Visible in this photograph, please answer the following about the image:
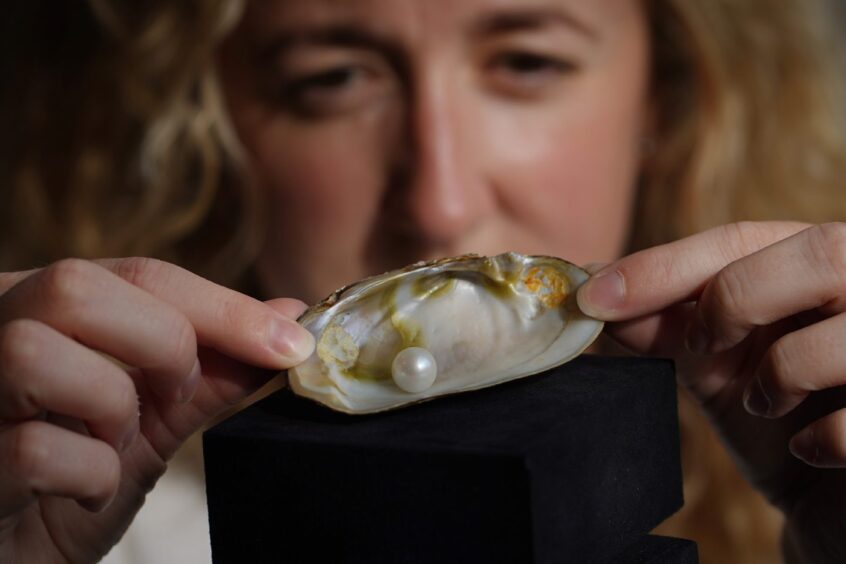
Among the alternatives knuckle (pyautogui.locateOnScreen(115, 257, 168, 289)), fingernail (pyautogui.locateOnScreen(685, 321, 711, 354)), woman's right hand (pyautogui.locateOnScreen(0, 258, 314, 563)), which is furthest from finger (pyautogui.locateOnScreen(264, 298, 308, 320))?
fingernail (pyautogui.locateOnScreen(685, 321, 711, 354))

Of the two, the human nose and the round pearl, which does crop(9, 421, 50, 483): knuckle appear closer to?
the round pearl

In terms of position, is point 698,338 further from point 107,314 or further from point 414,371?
point 107,314

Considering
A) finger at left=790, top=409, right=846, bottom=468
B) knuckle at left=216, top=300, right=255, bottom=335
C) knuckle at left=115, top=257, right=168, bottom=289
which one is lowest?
finger at left=790, top=409, right=846, bottom=468

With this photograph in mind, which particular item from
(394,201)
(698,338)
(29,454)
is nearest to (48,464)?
(29,454)

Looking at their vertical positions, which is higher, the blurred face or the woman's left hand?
the blurred face

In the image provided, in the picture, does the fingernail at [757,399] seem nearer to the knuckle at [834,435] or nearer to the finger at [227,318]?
the knuckle at [834,435]

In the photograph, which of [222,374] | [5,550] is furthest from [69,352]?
[5,550]

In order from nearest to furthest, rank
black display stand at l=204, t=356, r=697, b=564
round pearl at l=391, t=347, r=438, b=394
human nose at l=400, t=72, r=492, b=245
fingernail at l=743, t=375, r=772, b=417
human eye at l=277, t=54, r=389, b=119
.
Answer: black display stand at l=204, t=356, r=697, b=564 < round pearl at l=391, t=347, r=438, b=394 < fingernail at l=743, t=375, r=772, b=417 < human nose at l=400, t=72, r=492, b=245 < human eye at l=277, t=54, r=389, b=119

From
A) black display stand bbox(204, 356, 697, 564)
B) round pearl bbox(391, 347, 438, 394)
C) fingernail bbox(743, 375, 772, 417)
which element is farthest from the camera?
fingernail bbox(743, 375, 772, 417)
